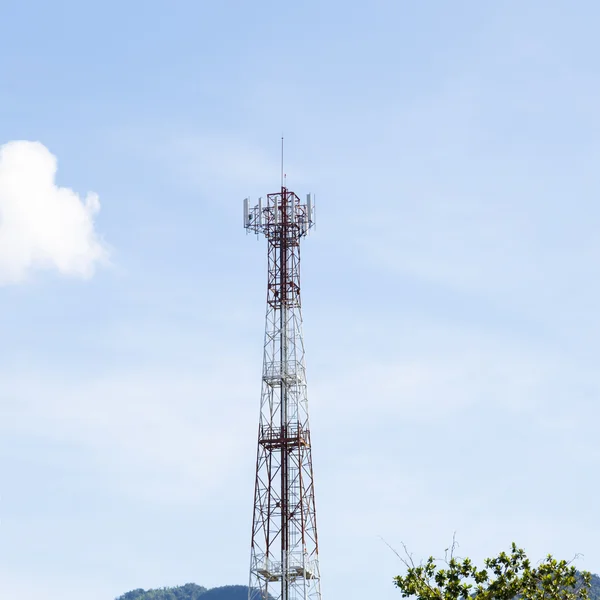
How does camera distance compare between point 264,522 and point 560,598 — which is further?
point 264,522

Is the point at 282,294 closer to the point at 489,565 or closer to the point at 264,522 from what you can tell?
the point at 264,522

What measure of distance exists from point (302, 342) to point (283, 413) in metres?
5.71

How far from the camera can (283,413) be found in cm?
8475

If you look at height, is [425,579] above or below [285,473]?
below

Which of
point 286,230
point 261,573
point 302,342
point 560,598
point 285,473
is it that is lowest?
point 560,598

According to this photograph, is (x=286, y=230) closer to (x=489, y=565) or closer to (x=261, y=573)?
(x=261, y=573)

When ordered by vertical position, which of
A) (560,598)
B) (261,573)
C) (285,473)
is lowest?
(560,598)

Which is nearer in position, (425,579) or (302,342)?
(425,579)

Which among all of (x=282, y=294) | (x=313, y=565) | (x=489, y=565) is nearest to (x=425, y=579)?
(x=489, y=565)

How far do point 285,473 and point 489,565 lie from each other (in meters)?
38.2

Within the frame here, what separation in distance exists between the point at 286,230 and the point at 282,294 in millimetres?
5043

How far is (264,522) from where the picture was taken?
83250 mm

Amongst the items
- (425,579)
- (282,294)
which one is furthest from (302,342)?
(425,579)

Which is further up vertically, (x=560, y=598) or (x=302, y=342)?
(x=302, y=342)
